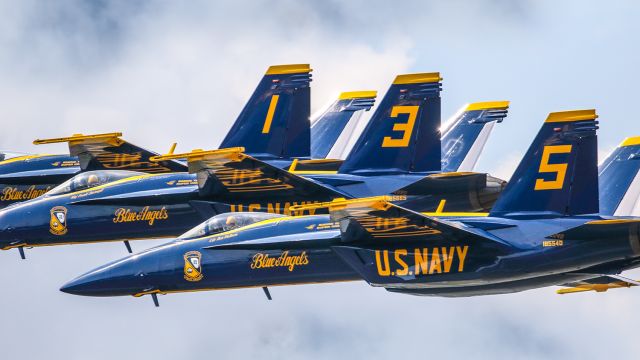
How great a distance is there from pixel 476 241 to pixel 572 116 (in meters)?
4.03

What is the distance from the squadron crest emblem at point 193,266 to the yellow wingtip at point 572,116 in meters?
10.4

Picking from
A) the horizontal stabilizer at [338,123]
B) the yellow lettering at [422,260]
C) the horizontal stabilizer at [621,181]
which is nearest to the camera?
the yellow lettering at [422,260]

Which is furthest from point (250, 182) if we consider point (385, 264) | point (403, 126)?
point (385, 264)

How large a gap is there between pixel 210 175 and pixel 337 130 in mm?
14340

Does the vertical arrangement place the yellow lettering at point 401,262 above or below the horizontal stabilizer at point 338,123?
below

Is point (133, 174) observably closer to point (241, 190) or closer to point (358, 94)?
point (241, 190)

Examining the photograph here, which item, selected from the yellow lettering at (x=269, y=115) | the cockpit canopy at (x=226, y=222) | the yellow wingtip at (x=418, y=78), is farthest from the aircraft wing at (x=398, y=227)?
the yellow lettering at (x=269, y=115)

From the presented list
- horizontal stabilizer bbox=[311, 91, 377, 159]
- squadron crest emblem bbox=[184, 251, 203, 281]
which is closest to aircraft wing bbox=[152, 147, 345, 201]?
squadron crest emblem bbox=[184, 251, 203, 281]

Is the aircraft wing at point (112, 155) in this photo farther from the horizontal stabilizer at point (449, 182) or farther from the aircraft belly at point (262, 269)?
the horizontal stabilizer at point (449, 182)

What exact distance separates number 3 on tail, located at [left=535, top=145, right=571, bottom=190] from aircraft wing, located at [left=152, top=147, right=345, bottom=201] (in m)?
9.25

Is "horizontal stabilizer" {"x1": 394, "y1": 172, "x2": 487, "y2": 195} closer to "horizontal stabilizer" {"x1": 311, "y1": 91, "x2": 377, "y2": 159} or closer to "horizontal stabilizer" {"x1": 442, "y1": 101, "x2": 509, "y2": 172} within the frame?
"horizontal stabilizer" {"x1": 442, "y1": 101, "x2": 509, "y2": 172}

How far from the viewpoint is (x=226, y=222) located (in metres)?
47.9

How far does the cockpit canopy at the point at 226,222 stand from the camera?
47.9m

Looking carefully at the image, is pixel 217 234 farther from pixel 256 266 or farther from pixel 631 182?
pixel 631 182
